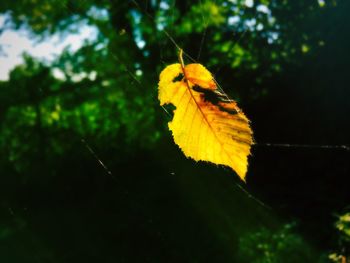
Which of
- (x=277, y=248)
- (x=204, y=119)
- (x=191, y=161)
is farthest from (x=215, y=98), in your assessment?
(x=191, y=161)

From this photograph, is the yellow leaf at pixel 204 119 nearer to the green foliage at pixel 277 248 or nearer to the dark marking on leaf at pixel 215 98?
the dark marking on leaf at pixel 215 98

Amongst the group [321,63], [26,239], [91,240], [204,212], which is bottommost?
[26,239]

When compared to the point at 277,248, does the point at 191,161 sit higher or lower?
higher

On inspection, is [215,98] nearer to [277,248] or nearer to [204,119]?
[204,119]

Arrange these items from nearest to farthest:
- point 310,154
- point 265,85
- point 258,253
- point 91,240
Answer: point 258,253 → point 91,240 → point 310,154 → point 265,85

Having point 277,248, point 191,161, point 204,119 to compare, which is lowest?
point 204,119

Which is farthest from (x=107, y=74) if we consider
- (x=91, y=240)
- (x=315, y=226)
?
(x=315, y=226)

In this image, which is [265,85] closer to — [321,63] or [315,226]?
[321,63]
